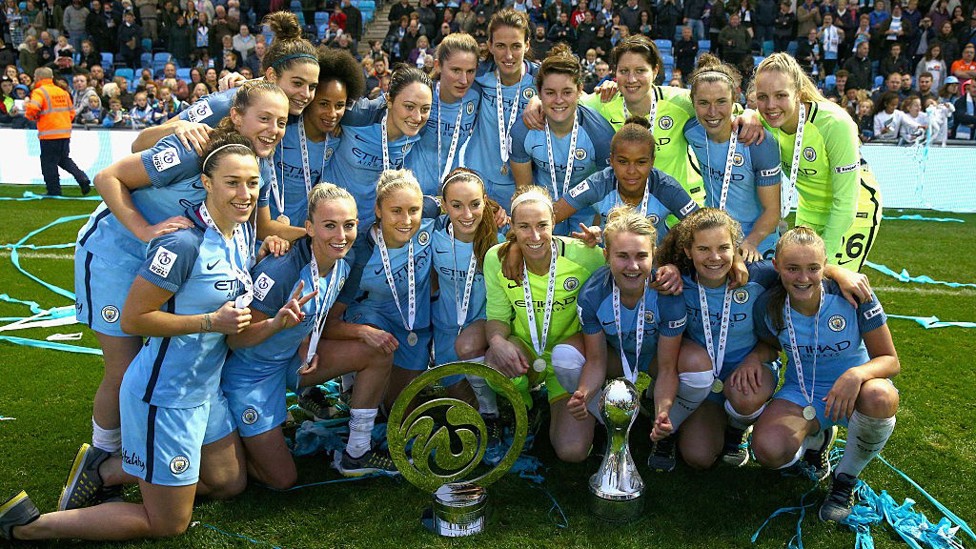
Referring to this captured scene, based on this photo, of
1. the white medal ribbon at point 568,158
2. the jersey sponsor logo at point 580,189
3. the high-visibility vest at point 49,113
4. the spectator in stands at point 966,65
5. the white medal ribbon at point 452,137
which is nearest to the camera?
the jersey sponsor logo at point 580,189

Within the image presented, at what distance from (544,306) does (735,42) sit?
45.6 ft

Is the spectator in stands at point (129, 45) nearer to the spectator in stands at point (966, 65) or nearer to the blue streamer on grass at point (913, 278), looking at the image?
the spectator in stands at point (966, 65)

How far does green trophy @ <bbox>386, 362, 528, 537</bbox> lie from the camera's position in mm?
3240

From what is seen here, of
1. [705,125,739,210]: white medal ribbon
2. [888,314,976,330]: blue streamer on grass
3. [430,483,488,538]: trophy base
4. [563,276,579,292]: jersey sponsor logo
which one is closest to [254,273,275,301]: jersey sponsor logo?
[430,483,488,538]: trophy base

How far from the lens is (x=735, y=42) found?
53.5 ft

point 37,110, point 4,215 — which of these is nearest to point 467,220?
point 4,215

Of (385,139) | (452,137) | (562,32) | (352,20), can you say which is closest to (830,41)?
(562,32)

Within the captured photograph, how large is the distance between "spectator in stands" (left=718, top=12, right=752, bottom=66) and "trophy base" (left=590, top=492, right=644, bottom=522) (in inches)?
565

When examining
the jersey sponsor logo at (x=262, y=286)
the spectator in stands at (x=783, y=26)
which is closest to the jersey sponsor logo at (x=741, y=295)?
→ the jersey sponsor logo at (x=262, y=286)

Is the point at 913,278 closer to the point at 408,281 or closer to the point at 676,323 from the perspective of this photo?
the point at 676,323

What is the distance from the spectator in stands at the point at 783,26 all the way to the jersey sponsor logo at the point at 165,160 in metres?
15.6

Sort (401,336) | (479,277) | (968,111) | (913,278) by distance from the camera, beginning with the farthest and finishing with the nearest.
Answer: (968,111), (913,278), (401,336), (479,277)

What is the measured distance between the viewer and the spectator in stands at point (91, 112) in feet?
51.0

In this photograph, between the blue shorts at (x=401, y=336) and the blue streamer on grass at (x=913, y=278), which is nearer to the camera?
the blue shorts at (x=401, y=336)
